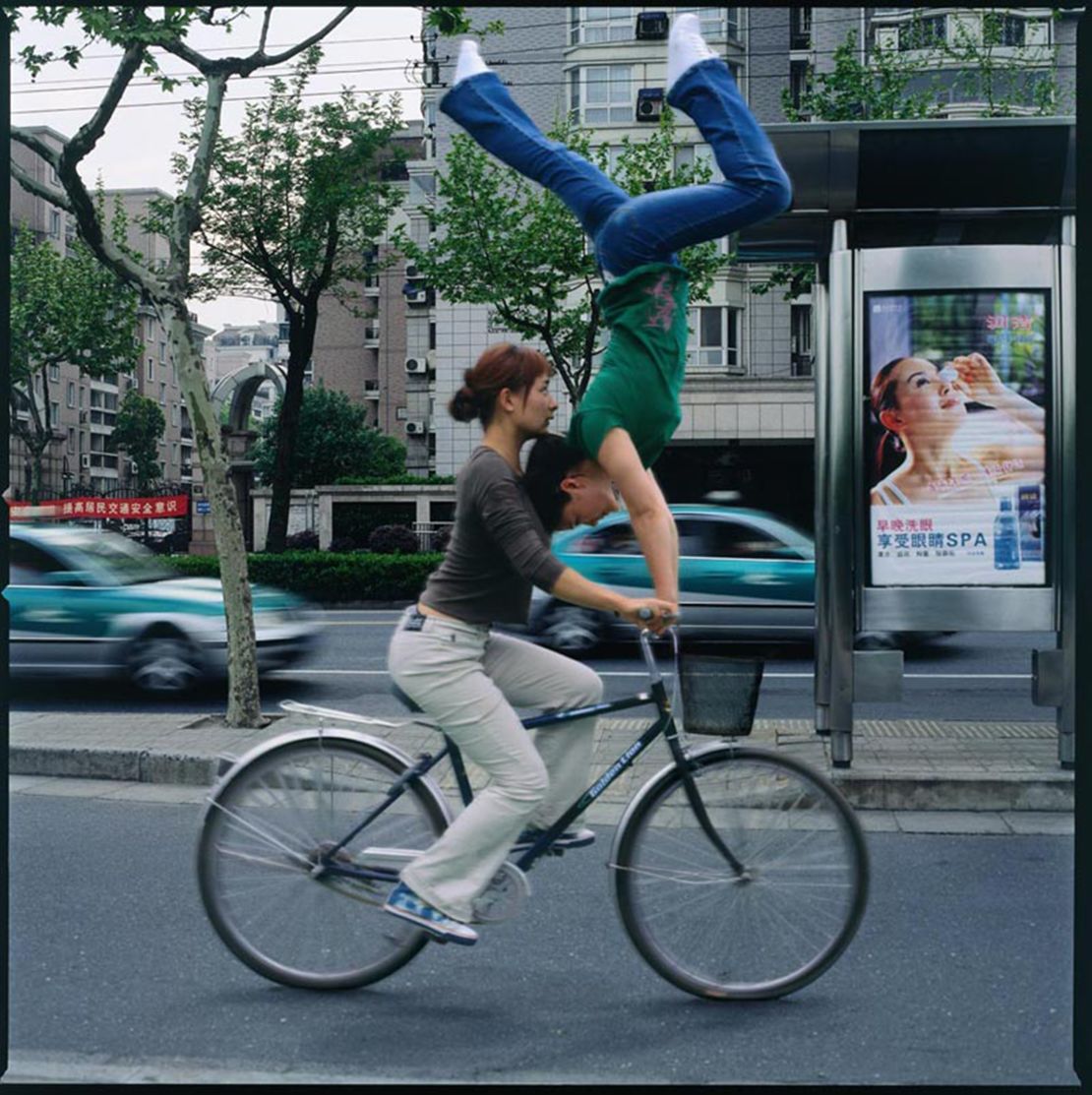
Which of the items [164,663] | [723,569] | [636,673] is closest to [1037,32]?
[723,569]

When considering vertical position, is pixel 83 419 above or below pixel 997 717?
above

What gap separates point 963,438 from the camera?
274 inches

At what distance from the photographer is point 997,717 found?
10.0 meters

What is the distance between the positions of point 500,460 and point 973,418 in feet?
13.2

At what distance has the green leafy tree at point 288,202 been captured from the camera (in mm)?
22484

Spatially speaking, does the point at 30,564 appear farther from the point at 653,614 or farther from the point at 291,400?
the point at 291,400

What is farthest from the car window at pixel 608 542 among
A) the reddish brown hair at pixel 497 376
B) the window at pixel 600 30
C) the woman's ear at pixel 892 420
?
the window at pixel 600 30

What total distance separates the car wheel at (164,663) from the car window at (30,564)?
104 centimetres

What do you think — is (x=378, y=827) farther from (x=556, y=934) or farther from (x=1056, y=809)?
(x=1056, y=809)

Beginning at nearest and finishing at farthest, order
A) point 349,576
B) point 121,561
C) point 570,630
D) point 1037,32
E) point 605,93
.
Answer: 1. point 121,561
2. point 570,630
3. point 349,576
4. point 1037,32
5. point 605,93

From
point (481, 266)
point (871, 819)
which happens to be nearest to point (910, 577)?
point (871, 819)

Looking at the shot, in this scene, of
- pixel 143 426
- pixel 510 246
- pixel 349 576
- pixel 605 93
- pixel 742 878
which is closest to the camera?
pixel 742 878

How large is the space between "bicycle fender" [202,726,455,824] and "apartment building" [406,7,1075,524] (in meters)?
28.4

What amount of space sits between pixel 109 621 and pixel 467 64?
810 centimetres
